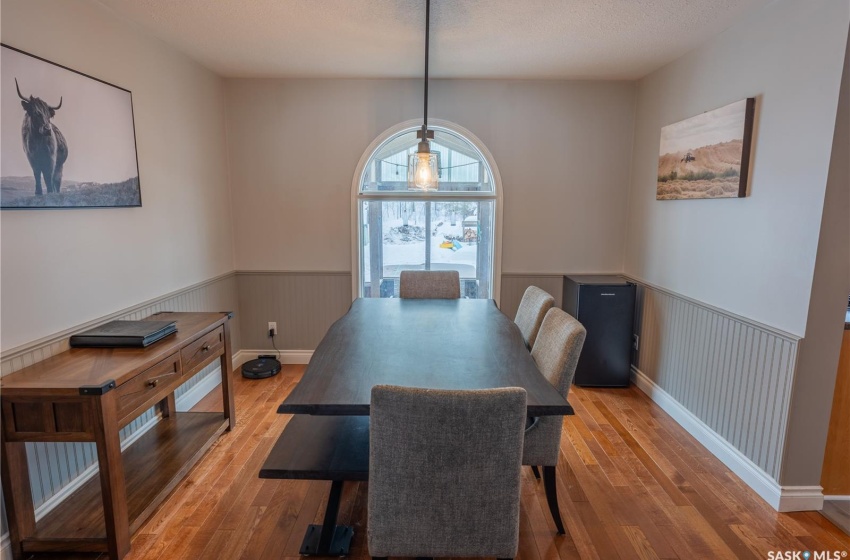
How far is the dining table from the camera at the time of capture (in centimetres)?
156

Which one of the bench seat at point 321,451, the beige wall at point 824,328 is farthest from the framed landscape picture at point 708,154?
the bench seat at point 321,451

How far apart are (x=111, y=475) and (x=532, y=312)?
2.13 m

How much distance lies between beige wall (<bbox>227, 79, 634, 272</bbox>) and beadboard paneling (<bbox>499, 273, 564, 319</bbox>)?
2.9 inches

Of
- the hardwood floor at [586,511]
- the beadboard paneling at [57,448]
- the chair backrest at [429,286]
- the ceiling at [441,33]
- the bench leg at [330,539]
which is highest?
the ceiling at [441,33]

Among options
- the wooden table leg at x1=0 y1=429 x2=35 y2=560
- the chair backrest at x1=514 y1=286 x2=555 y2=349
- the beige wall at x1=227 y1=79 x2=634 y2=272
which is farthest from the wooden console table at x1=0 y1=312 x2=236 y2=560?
the chair backrest at x1=514 y1=286 x2=555 y2=349

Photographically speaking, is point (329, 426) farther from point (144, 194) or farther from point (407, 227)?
point (407, 227)

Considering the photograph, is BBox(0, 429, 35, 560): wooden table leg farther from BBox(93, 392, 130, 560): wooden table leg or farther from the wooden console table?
BBox(93, 392, 130, 560): wooden table leg

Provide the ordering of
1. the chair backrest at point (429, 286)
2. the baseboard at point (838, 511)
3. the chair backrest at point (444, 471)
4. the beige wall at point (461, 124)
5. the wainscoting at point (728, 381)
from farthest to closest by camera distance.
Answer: the beige wall at point (461, 124) < the chair backrest at point (429, 286) < the wainscoting at point (728, 381) < the baseboard at point (838, 511) < the chair backrest at point (444, 471)

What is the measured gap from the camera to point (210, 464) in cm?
246

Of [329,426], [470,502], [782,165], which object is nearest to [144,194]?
[329,426]

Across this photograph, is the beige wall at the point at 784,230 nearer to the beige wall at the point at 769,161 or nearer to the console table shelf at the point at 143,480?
the beige wall at the point at 769,161

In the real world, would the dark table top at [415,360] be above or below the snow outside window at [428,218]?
below

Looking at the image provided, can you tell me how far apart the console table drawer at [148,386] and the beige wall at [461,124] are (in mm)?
1892

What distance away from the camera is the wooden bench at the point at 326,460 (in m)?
1.59
